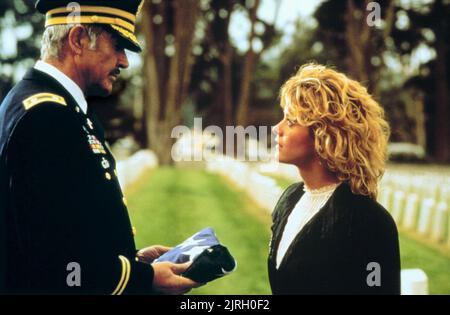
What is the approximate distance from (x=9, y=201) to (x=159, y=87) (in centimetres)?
3027

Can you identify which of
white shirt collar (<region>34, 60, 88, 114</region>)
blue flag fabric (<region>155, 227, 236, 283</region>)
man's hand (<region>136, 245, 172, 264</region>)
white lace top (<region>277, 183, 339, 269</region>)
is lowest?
man's hand (<region>136, 245, 172, 264</region>)

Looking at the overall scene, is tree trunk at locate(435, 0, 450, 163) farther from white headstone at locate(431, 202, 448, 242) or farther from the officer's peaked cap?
the officer's peaked cap

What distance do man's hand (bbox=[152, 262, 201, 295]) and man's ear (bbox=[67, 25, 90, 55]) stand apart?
0.95 m

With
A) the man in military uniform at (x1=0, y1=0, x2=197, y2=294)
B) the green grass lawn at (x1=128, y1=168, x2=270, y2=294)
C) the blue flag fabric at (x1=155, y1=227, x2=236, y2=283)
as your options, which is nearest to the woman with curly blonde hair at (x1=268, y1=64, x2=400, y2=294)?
the blue flag fabric at (x1=155, y1=227, x2=236, y2=283)

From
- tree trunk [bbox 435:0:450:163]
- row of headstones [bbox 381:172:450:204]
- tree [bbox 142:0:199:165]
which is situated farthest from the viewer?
tree trunk [bbox 435:0:450:163]

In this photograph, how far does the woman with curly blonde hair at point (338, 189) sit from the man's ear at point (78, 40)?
83cm

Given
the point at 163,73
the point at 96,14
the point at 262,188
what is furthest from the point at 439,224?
the point at 163,73

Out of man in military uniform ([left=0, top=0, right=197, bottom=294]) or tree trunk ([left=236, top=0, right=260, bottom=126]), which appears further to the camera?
tree trunk ([left=236, top=0, right=260, bottom=126])

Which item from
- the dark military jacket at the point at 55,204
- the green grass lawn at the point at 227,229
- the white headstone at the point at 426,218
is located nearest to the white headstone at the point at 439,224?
the white headstone at the point at 426,218

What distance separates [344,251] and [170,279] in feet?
2.48

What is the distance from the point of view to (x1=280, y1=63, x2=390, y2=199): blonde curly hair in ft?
9.25

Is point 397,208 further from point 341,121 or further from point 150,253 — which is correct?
point 341,121
